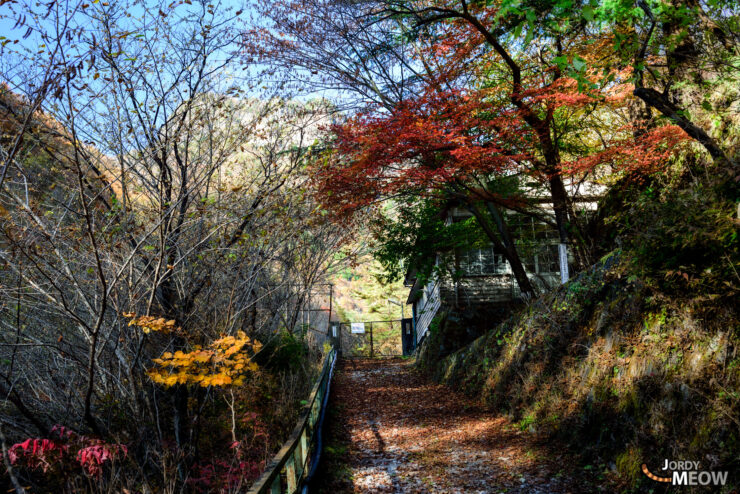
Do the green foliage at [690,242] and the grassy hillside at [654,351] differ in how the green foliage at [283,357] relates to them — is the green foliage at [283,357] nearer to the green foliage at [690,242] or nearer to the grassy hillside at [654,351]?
the grassy hillside at [654,351]

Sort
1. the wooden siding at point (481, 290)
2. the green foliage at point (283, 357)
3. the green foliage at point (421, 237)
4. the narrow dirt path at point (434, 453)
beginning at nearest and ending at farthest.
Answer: the narrow dirt path at point (434, 453)
the green foliage at point (283, 357)
the green foliage at point (421, 237)
the wooden siding at point (481, 290)

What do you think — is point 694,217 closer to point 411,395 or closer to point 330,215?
point 330,215

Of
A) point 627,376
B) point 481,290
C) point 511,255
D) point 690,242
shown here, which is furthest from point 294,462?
point 481,290

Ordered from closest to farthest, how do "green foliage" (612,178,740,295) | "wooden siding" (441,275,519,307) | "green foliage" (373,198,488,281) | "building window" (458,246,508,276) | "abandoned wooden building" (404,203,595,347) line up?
"green foliage" (612,178,740,295), "green foliage" (373,198,488,281), "abandoned wooden building" (404,203,595,347), "wooden siding" (441,275,519,307), "building window" (458,246,508,276)

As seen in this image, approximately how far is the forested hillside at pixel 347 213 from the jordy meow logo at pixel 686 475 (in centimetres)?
4

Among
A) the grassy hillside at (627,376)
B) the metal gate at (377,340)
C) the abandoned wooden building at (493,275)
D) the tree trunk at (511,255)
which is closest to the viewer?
the grassy hillside at (627,376)

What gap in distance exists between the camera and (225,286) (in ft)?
32.0

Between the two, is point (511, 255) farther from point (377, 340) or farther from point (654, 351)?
point (377, 340)

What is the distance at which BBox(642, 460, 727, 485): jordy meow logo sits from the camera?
14.4 ft

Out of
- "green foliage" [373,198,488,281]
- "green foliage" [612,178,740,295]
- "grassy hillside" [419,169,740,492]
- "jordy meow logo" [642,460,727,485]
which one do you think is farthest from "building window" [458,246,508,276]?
"jordy meow logo" [642,460,727,485]

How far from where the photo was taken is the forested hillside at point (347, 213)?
17.3ft

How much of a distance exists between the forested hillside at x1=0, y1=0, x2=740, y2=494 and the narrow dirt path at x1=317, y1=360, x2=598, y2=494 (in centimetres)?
9

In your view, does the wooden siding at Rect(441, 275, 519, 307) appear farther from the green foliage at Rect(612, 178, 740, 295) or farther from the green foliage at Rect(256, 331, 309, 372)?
the green foliage at Rect(612, 178, 740, 295)

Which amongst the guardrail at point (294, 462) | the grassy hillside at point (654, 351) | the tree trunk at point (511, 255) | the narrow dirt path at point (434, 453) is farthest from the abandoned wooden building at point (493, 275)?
the guardrail at point (294, 462)
